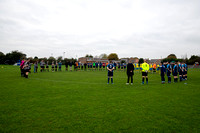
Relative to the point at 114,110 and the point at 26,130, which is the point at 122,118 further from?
the point at 26,130

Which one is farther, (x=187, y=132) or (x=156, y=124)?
(x=156, y=124)

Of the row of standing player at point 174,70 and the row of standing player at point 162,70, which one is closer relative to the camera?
the row of standing player at point 162,70

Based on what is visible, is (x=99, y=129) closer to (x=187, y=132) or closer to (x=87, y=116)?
(x=87, y=116)

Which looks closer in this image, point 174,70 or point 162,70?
point 162,70

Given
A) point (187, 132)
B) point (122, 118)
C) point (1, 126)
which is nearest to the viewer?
point (187, 132)

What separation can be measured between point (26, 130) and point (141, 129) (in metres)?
3.24

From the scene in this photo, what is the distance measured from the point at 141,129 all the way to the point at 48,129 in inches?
104

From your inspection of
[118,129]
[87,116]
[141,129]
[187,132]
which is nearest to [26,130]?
[87,116]

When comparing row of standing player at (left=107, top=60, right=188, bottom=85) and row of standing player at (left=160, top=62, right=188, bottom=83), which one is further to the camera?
row of standing player at (left=160, top=62, right=188, bottom=83)

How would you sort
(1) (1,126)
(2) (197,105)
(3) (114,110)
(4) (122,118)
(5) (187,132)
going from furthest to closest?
1. (2) (197,105)
2. (3) (114,110)
3. (4) (122,118)
4. (1) (1,126)
5. (5) (187,132)

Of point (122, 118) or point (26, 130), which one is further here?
point (122, 118)

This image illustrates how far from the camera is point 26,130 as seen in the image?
3570mm

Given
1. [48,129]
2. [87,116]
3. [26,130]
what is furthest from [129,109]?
[26,130]

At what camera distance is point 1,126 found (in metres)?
3.79
